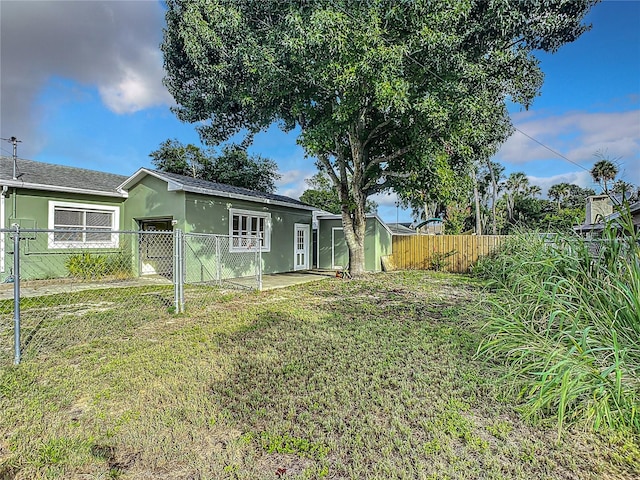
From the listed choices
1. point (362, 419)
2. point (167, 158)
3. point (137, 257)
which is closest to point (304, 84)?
point (137, 257)

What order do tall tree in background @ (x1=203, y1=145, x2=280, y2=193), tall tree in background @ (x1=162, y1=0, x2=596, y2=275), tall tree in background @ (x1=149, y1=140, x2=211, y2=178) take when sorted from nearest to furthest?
tall tree in background @ (x1=162, y1=0, x2=596, y2=275)
tall tree in background @ (x1=203, y1=145, x2=280, y2=193)
tall tree in background @ (x1=149, y1=140, x2=211, y2=178)

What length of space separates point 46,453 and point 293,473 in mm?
1819

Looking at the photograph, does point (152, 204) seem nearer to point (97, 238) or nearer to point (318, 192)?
point (97, 238)

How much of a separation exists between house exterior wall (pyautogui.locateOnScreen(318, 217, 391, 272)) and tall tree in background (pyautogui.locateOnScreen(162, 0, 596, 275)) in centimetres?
337

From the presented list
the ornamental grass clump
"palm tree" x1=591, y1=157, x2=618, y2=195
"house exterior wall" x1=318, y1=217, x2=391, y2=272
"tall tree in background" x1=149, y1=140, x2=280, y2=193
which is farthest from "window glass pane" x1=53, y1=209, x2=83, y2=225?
"palm tree" x1=591, y1=157, x2=618, y2=195

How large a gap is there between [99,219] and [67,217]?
94 cm

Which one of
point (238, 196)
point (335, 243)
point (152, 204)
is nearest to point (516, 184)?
point (335, 243)

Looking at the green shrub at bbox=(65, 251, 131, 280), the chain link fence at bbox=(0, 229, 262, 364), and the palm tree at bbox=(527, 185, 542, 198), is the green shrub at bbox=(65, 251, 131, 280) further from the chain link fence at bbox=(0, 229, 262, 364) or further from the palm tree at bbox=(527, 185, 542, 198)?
the palm tree at bbox=(527, 185, 542, 198)

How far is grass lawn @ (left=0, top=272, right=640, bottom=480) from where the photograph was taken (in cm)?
228

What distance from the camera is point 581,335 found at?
3.14 meters

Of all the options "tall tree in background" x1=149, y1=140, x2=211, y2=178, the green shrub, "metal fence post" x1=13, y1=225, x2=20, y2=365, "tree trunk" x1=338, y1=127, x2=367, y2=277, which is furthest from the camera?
"tall tree in background" x1=149, y1=140, x2=211, y2=178

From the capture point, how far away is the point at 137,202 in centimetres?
1181

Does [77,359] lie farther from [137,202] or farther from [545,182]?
[545,182]

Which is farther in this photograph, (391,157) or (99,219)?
(99,219)
